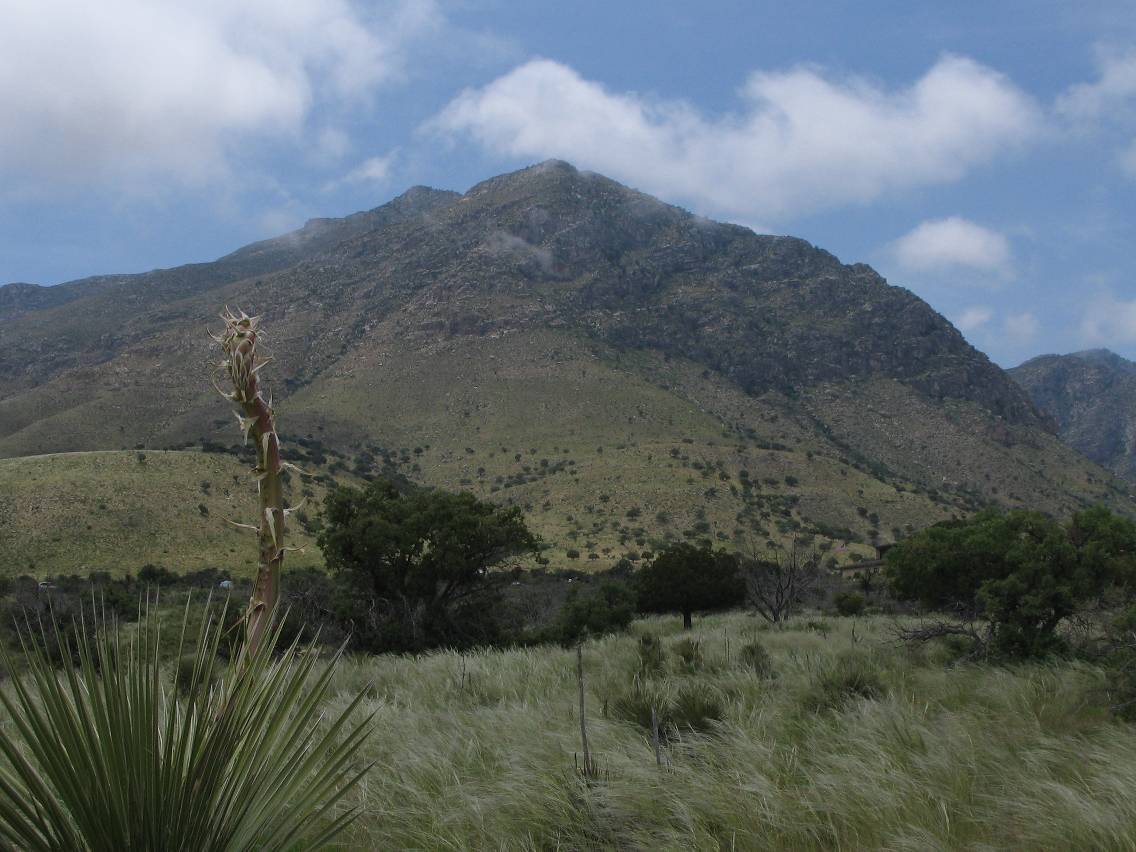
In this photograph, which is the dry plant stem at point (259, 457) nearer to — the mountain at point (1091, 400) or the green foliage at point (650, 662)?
the green foliage at point (650, 662)

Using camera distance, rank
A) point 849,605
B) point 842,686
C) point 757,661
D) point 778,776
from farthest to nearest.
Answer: point 849,605
point 757,661
point 842,686
point 778,776

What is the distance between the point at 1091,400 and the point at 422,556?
177m

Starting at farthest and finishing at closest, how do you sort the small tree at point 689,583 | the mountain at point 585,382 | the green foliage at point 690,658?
1. the mountain at point 585,382
2. the small tree at point 689,583
3. the green foliage at point 690,658

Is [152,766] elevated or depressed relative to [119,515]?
elevated

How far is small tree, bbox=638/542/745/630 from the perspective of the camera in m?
31.9

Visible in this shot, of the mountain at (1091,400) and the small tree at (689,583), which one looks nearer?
the small tree at (689,583)

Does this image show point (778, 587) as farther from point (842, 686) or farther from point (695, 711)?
point (695, 711)

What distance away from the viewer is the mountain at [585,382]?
65.8 m

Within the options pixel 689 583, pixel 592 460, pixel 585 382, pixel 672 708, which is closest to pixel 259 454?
pixel 672 708

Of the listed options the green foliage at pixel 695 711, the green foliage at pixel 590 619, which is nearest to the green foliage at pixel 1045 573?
the green foliage at pixel 695 711

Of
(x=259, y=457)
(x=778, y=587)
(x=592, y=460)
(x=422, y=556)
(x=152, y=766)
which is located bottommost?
(x=778, y=587)

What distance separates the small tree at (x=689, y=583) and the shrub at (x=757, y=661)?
70.6 ft

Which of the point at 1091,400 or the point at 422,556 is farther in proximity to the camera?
the point at 1091,400

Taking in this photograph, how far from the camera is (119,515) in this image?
45.6 m
